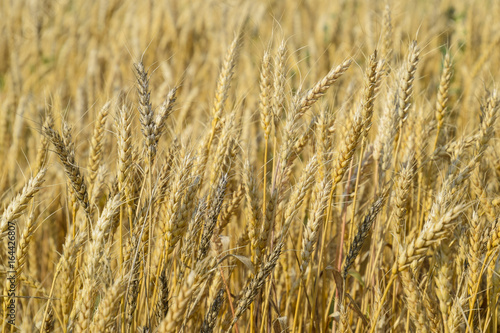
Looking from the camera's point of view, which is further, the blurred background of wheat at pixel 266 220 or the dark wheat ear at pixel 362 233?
the dark wheat ear at pixel 362 233

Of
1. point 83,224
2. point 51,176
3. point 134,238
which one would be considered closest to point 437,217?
point 134,238

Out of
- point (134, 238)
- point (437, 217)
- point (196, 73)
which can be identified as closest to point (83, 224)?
point (134, 238)

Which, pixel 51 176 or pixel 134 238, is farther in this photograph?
pixel 51 176

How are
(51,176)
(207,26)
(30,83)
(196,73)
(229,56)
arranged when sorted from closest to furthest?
(229,56) < (51,176) < (30,83) < (196,73) < (207,26)

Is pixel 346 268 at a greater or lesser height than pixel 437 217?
lesser

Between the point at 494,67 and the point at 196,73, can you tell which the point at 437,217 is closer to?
the point at 494,67

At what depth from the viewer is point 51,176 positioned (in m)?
2.93

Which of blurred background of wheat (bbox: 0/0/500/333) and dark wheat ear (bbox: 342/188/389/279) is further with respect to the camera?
dark wheat ear (bbox: 342/188/389/279)

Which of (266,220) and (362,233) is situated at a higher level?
(266,220)

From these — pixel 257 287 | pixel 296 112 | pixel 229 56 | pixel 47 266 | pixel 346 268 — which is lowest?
pixel 47 266

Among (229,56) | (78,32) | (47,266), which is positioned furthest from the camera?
(78,32)

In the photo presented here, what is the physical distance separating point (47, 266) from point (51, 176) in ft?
2.01

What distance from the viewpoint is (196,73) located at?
4836 mm

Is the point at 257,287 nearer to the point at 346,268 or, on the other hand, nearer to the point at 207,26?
the point at 346,268
